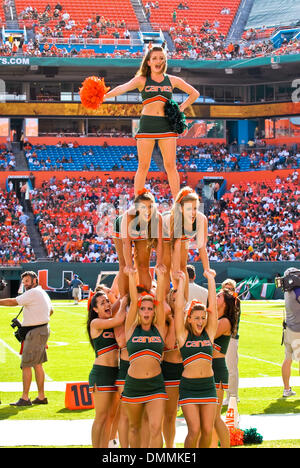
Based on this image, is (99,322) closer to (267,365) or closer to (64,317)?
(267,365)

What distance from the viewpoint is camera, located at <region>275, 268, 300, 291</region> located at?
10797 mm

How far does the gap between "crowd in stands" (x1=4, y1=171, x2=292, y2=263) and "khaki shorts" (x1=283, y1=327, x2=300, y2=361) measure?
734 inches

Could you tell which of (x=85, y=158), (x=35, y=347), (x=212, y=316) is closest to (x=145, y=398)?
(x=212, y=316)

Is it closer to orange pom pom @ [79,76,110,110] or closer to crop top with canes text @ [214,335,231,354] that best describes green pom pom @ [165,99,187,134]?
orange pom pom @ [79,76,110,110]

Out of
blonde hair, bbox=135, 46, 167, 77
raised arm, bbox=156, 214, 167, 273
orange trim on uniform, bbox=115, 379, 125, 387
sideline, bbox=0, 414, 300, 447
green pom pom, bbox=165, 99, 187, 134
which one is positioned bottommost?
sideline, bbox=0, 414, 300, 447

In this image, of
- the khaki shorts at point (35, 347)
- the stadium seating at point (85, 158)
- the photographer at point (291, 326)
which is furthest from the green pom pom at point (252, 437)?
the stadium seating at point (85, 158)

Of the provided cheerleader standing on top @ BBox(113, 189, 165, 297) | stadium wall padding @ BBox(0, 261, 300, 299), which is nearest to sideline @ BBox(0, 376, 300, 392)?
cheerleader standing on top @ BBox(113, 189, 165, 297)

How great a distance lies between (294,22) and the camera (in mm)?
41094

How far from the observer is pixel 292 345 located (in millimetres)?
10852

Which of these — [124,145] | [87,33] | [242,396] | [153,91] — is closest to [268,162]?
[124,145]

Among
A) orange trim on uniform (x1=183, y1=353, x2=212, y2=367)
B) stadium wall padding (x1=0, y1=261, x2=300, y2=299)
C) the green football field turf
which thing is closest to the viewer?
orange trim on uniform (x1=183, y1=353, x2=212, y2=367)

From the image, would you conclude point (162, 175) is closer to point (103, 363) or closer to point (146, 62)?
point (146, 62)

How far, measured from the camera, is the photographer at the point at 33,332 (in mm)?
10117

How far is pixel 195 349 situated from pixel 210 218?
27.6 meters
